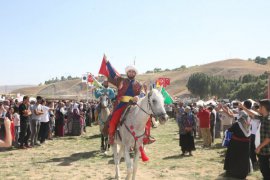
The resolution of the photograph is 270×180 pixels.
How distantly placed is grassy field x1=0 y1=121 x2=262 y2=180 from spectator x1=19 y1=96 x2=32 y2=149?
665 mm

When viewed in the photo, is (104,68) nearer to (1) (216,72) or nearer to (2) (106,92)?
(2) (106,92)

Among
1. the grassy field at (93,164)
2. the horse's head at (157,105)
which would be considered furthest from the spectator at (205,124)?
the horse's head at (157,105)

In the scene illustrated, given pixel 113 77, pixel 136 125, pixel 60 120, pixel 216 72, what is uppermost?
pixel 216 72

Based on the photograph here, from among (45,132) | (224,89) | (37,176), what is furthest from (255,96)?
(37,176)

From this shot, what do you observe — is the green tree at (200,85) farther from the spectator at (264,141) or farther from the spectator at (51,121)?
the spectator at (264,141)

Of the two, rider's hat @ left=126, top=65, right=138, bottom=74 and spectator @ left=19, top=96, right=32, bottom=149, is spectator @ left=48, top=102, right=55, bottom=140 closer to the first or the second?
spectator @ left=19, top=96, right=32, bottom=149

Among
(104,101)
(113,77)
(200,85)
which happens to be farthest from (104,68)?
(200,85)

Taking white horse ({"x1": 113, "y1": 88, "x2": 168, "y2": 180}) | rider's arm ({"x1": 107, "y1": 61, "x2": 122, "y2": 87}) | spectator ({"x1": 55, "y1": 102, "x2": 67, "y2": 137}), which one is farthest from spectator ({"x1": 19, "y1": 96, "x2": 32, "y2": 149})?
white horse ({"x1": 113, "y1": 88, "x2": 168, "y2": 180})

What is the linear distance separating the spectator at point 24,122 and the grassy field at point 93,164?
67cm

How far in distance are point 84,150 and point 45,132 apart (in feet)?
10.3

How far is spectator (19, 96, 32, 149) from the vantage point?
14906mm

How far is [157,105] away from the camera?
805 centimetres

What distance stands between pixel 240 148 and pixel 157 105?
3.27 meters

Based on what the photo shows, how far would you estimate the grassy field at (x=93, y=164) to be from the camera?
33.5 feet
